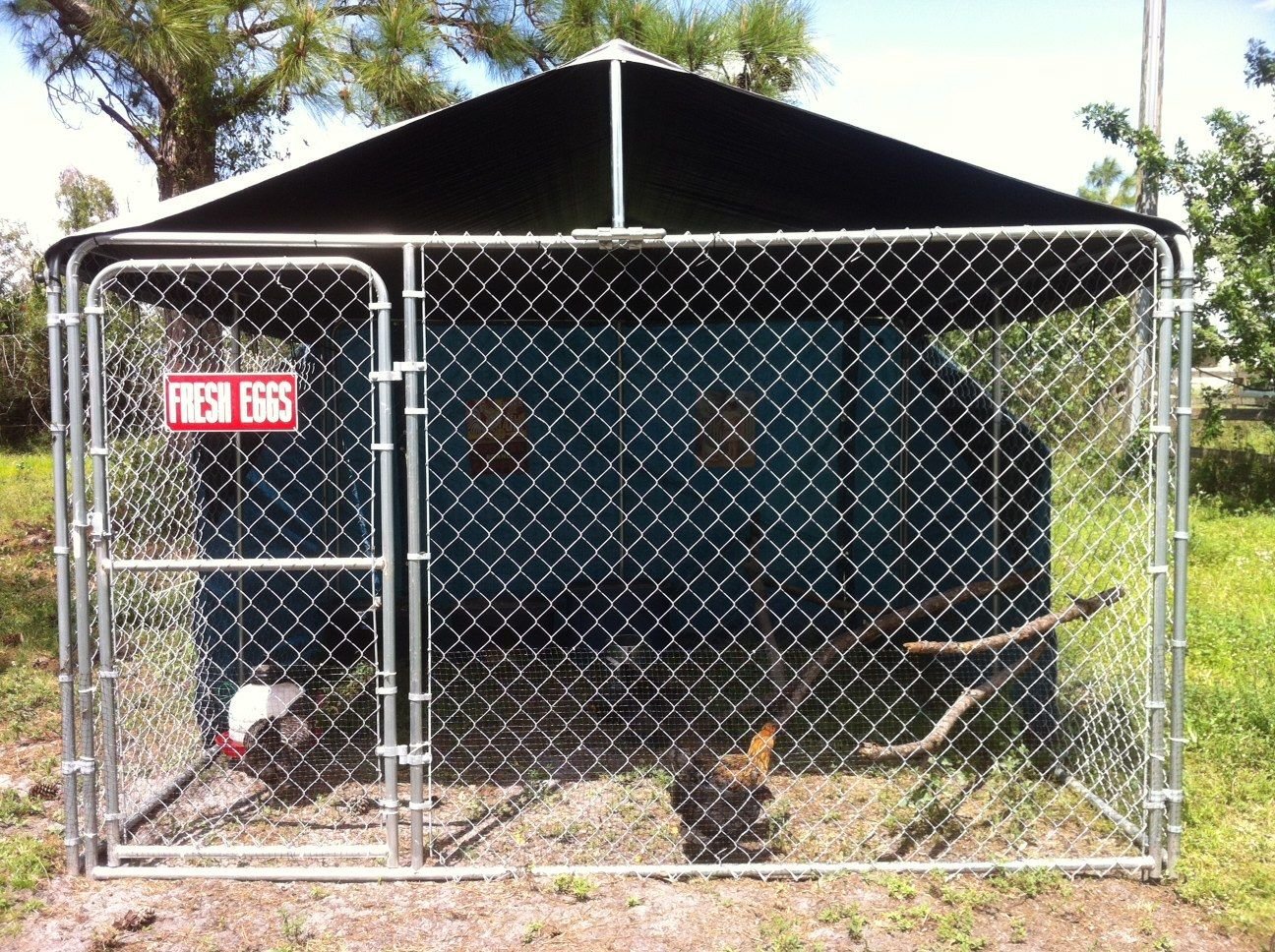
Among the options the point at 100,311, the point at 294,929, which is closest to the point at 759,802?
the point at 294,929

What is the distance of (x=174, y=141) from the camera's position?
799cm

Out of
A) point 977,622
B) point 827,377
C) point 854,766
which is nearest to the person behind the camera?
point 854,766

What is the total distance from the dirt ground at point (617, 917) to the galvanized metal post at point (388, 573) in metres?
0.28

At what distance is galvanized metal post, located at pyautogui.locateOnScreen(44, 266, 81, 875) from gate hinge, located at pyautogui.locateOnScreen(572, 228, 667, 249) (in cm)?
149

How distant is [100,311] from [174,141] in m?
5.84

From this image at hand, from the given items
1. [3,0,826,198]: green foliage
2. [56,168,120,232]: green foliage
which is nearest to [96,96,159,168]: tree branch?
[3,0,826,198]: green foliage

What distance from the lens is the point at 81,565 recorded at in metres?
3.00

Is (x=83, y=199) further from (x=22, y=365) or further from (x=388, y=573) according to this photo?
(x=388, y=573)

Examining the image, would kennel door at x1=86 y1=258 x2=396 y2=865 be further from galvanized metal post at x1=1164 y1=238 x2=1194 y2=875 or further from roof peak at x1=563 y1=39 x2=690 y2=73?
galvanized metal post at x1=1164 y1=238 x2=1194 y2=875

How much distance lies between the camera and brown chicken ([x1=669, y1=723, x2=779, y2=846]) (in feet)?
11.2

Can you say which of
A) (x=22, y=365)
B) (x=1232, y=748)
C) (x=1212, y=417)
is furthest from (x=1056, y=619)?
(x=22, y=365)

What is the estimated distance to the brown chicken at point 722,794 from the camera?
134 inches

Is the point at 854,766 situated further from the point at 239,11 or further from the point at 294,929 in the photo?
the point at 239,11

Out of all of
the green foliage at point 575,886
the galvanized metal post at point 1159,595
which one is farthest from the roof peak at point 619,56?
the green foliage at point 575,886
